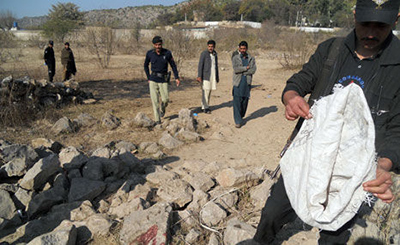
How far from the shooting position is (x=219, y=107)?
8172 millimetres

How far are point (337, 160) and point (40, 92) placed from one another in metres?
7.72

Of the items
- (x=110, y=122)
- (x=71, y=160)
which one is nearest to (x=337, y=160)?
(x=71, y=160)

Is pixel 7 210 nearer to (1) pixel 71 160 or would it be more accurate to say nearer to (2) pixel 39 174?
(2) pixel 39 174

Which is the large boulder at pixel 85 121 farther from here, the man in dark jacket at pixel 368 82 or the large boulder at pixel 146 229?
the man in dark jacket at pixel 368 82

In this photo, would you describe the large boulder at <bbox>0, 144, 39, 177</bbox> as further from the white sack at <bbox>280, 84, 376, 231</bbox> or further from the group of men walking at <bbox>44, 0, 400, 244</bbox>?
the white sack at <bbox>280, 84, 376, 231</bbox>

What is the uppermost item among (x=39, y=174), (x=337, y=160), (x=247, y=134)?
(x=337, y=160)

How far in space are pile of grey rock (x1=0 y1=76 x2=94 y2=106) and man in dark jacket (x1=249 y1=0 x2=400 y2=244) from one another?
6504 mm

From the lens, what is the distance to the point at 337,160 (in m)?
1.44

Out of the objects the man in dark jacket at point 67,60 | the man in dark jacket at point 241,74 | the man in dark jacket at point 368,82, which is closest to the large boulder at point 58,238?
the man in dark jacket at point 368,82

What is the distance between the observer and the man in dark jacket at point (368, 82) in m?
1.43

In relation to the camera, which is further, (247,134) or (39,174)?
(247,134)

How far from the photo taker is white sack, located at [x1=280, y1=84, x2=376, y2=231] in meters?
1.36

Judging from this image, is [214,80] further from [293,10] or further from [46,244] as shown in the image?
[293,10]

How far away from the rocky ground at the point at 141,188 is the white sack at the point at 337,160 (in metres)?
0.97
